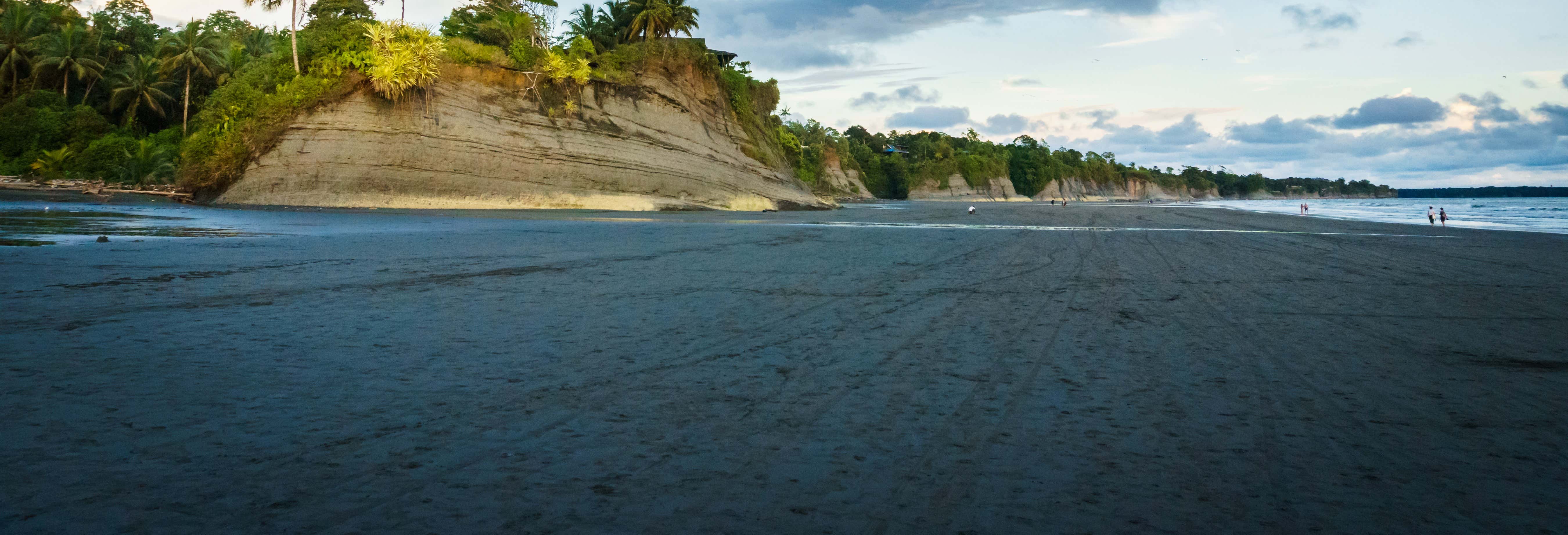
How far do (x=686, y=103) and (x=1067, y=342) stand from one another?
32.9 m

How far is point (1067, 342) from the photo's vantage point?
14.4 ft

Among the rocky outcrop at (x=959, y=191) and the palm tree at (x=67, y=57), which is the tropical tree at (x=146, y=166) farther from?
the rocky outcrop at (x=959, y=191)

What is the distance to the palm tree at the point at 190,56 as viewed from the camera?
46.8 metres

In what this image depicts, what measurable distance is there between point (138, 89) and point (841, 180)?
59271mm

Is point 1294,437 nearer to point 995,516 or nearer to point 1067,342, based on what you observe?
point 995,516

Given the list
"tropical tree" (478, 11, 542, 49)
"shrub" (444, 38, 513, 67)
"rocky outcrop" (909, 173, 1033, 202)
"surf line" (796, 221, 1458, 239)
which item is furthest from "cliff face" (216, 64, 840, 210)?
→ "rocky outcrop" (909, 173, 1033, 202)

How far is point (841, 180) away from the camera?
289ft

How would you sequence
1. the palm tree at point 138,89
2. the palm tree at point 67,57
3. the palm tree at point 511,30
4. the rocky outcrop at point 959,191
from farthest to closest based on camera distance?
1. the rocky outcrop at point 959,191
2. the palm tree at point 138,89
3. the palm tree at point 67,57
4. the palm tree at point 511,30

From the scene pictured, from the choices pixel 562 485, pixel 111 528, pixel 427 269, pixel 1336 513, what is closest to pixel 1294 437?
pixel 1336 513

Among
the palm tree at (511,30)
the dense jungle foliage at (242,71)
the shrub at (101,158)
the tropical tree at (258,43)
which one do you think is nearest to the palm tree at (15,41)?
the dense jungle foliage at (242,71)

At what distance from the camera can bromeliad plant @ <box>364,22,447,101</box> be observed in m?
28.0

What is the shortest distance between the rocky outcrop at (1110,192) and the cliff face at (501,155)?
108m

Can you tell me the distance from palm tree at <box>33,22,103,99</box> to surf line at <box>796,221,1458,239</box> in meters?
→ 48.9

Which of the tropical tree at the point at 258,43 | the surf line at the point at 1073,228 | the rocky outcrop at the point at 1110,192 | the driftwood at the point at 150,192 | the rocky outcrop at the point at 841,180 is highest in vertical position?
the tropical tree at the point at 258,43
